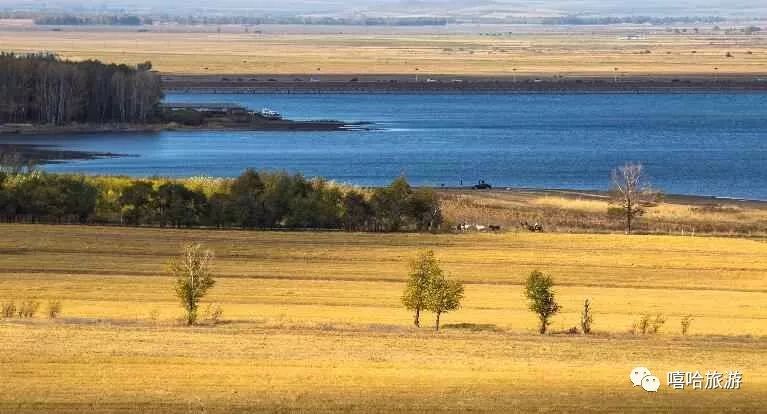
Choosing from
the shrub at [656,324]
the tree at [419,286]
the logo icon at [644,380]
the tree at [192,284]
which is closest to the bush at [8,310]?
the tree at [192,284]

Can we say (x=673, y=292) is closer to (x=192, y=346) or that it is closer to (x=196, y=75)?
(x=192, y=346)

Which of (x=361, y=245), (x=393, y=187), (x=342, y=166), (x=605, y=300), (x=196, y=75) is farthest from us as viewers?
(x=196, y=75)

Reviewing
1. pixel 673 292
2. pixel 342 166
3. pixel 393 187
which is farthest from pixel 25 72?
pixel 673 292

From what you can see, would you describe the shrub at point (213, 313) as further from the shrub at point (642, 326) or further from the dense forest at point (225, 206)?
the dense forest at point (225, 206)

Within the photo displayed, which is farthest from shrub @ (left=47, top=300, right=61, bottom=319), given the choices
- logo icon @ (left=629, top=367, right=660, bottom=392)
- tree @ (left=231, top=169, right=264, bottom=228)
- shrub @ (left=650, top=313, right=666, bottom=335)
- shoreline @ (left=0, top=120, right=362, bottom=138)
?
shoreline @ (left=0, top=120, right=362, bottom=138)

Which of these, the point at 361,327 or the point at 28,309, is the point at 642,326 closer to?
the point at 361,327
